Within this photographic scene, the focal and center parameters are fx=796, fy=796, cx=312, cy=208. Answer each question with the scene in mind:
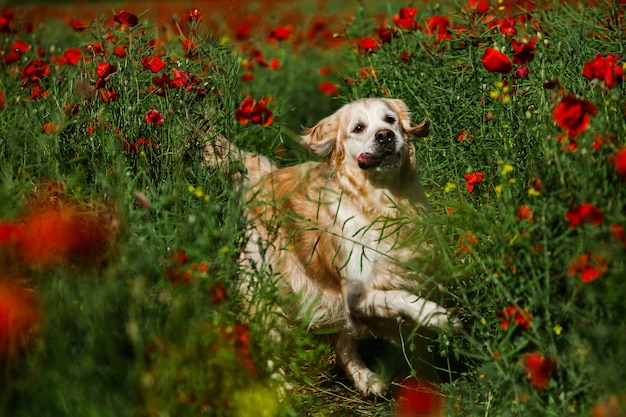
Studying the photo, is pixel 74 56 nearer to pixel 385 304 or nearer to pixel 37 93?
pixel 37 93

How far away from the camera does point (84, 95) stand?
11.8 feet

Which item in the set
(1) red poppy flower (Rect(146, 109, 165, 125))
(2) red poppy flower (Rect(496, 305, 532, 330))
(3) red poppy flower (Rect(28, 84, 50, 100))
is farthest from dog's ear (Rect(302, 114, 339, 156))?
(2) red poppy flower (Rect(496, 305, 532, 330))

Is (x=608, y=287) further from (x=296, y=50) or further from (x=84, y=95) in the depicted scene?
(x=296, y=50)

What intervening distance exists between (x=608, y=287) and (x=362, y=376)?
63.2 inches

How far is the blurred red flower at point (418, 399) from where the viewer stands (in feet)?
7.47

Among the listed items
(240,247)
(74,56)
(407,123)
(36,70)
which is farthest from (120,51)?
(240,247)

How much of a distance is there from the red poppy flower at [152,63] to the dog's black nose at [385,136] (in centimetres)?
104

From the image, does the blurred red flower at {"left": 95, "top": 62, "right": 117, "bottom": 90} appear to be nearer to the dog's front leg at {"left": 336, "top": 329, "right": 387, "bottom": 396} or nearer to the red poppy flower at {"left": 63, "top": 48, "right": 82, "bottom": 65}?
the red poppy flower at {"left": 63, "top": 48, "right": 82, "bottom": 65}

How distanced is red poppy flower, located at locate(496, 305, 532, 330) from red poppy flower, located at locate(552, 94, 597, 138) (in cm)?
62

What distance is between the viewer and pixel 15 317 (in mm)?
2164

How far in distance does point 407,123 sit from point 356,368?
125 cm

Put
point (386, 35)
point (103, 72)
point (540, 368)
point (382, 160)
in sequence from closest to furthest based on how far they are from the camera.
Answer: point (540, 368) < point (103, 72) < point (382, 160) < point (386, 35)

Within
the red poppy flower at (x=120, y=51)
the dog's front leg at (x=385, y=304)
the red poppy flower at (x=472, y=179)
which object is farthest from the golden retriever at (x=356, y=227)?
the red poppy flower at (x=120, y=51)

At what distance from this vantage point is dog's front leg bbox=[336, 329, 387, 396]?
12.1 feet
